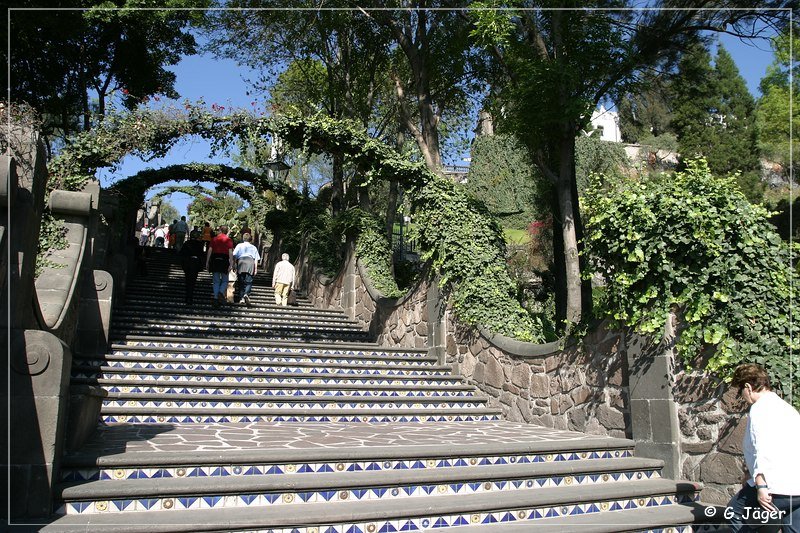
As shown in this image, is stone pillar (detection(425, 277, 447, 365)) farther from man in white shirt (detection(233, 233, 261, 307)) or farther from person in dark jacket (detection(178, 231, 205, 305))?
person in dark jacket (detection(178, 231, 205, 305))

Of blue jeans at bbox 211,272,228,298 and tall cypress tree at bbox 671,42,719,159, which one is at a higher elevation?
tall cypress tree at bbox 671,42,719,159

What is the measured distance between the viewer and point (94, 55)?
Answer: 69.1ft

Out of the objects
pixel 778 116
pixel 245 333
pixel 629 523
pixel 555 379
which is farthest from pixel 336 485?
pixel 778 116

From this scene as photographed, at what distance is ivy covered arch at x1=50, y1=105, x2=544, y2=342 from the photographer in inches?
370

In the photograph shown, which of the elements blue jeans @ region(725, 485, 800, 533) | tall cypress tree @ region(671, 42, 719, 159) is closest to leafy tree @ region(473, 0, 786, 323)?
blue jeans @ region(725, 485, 800, 533)

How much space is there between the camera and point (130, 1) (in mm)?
18172

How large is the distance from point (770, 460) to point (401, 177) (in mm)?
7511

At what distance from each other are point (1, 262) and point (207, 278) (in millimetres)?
13957

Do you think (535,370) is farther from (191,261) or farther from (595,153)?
(595,153)

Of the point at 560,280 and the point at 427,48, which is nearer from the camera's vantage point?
the point at 560,280

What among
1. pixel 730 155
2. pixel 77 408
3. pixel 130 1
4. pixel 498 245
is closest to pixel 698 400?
pixel 498 245

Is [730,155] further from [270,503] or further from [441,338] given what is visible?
[270,503]

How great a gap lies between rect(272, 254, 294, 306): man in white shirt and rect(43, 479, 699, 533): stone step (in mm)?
9935

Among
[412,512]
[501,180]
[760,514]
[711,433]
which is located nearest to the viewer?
[760,514]
